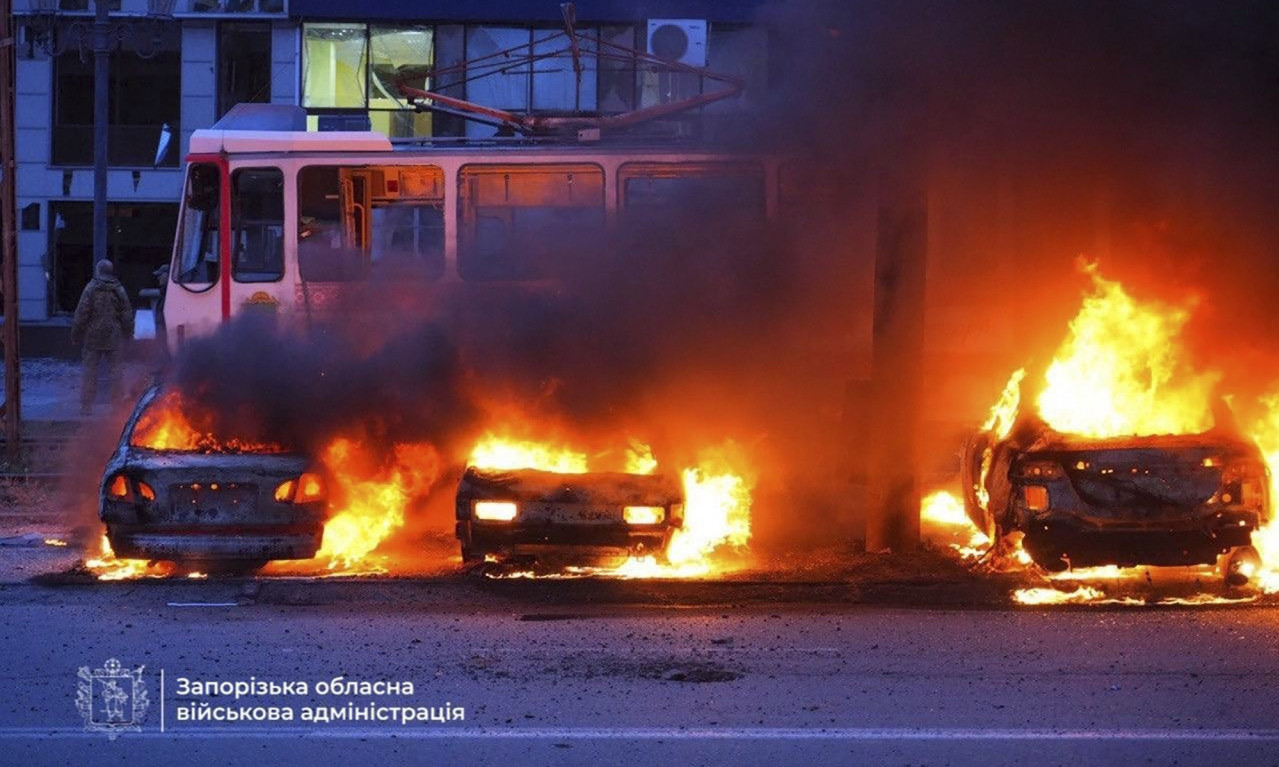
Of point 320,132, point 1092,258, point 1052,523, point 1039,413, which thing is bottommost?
point 1052,523

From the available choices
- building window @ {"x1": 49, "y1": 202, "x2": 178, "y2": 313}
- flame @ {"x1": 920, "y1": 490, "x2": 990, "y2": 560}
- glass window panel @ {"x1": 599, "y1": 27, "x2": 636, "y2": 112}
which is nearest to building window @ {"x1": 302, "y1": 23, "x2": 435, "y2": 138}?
glass window panel @ {"x1": 599, "y1": 27, "x2": 636, "y2": 112}

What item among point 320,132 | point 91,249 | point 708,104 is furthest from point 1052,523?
point 91,249

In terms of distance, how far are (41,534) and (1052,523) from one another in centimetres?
707

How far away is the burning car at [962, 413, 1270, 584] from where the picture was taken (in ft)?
26.5

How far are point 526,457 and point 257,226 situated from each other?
491cm

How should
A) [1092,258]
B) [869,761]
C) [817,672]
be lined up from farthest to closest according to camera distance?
[1092,258]
[817,672]
[869,761]

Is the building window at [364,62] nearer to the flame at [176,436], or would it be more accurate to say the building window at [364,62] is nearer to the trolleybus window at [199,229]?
the trolleybus window at [199,229]

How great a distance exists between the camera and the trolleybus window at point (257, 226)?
12.8m

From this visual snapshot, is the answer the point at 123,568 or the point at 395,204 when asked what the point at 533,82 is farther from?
the point at 123,568

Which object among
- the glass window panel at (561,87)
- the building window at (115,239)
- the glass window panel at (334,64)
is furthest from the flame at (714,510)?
the building window at (115,239)

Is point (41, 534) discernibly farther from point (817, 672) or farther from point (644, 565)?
point (817, 672)

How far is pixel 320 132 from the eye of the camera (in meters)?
13.1

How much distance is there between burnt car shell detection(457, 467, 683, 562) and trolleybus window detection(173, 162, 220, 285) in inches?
216

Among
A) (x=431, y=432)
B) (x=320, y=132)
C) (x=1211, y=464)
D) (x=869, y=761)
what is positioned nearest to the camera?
(x=869, y=761)
